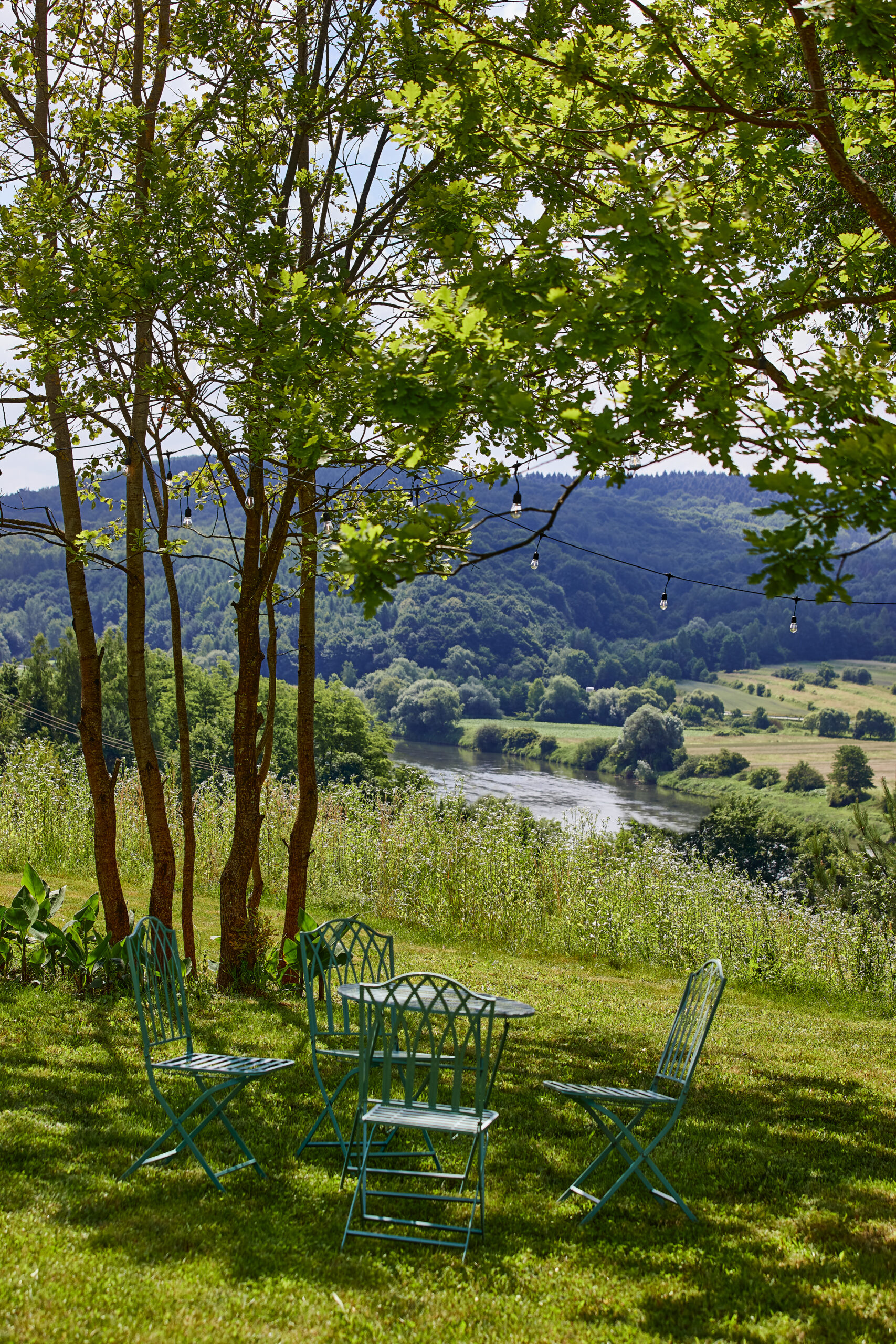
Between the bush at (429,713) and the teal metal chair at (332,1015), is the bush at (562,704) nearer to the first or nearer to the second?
the bush at (429,713)

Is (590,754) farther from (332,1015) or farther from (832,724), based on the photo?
(332,1015)

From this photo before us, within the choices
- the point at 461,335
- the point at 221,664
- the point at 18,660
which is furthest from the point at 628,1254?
the point at 18,660

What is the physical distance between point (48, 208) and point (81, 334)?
0.92 meters

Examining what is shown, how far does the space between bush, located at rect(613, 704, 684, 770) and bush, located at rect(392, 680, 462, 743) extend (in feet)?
40.9

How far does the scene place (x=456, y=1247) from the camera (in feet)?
10.3

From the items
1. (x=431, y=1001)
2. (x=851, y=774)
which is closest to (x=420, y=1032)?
(x=431, y=1001)

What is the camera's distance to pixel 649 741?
63531 mm

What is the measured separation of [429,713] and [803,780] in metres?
25.3

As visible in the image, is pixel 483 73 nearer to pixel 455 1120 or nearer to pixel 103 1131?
pixel 455 1120

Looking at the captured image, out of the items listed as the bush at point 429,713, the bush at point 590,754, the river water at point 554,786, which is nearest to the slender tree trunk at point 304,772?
the river water at point 554,786

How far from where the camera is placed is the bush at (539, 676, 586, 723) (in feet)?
253

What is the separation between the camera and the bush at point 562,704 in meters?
77.0

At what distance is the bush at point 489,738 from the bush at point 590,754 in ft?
22.1

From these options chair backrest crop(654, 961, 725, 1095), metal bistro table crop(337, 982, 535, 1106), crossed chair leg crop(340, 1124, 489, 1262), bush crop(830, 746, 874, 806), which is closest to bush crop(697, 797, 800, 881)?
chair backrest crop(654, 961, 725, 1095)
